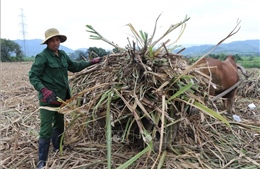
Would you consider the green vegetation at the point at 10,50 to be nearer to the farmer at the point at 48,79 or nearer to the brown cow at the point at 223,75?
the brown cow at the point at 223,75

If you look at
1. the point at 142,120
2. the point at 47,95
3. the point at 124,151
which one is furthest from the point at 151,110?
the point at 47,95

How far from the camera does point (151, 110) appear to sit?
2.64 metres

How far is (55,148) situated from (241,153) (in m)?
2.19

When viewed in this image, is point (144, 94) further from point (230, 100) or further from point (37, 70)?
point (230, 100)

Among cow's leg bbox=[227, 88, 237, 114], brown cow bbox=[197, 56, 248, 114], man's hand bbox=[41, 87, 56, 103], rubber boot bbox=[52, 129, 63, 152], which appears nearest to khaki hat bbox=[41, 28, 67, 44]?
man's hand bbox=[41, 87, 56, 103]

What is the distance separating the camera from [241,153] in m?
3.04

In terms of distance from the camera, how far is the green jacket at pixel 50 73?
2.83 m

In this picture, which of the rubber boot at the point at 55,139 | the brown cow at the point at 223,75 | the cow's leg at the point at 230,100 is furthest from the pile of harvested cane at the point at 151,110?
the cow's leg at the point at 230,100

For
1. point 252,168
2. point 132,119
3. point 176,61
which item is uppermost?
point 176,61

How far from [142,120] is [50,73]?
114 centimetres

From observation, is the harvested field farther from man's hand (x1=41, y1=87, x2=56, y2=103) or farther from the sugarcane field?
man's hand (x1=41, y1=87, x2=56, y2=103)

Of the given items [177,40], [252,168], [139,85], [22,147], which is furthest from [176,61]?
[22,147]

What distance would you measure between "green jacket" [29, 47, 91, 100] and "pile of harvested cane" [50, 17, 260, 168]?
24 cm

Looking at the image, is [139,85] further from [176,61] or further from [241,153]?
[241,153]
